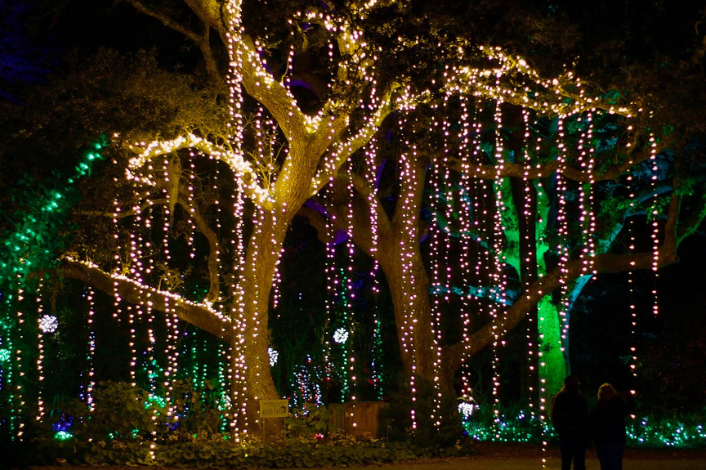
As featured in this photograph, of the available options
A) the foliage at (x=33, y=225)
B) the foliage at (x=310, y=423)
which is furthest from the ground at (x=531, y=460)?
the foliage at (x=33, y=225)

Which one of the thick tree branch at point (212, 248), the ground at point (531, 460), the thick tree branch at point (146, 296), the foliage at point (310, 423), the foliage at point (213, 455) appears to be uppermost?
the thick tree branch at point (212, 248)

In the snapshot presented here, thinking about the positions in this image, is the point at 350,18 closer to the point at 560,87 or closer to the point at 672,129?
the point at 560,87

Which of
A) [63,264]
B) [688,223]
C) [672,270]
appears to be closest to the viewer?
[63,264]

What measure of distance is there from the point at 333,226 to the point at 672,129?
23.1 feet

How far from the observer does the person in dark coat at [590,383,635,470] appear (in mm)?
7746

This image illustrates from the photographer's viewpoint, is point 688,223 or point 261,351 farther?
point 688,223

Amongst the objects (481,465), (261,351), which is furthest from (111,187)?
(481,465)

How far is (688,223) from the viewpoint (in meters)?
15.2

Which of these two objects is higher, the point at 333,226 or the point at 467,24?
the point at 467,24

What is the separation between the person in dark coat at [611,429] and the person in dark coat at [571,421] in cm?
49

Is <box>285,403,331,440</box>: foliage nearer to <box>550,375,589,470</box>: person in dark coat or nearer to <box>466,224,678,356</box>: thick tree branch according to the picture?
<box>466,224,678,356</box>: thick tree branch

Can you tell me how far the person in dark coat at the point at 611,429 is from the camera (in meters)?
7.75

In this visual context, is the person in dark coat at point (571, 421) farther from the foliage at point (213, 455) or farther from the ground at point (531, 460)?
the foliage at point (213, 455)

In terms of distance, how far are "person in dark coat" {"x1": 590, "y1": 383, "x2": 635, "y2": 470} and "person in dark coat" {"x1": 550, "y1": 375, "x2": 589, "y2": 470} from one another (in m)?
0.49
